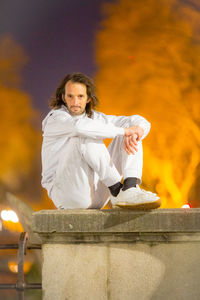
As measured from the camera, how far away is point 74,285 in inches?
60.9

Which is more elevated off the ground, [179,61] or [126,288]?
[179,61]

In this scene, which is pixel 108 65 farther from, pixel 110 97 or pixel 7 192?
pixel 7 192

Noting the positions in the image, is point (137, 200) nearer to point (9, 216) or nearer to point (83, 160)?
point (83, 160)

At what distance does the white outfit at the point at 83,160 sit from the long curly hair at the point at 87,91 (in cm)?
12

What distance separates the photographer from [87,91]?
210 centimetres

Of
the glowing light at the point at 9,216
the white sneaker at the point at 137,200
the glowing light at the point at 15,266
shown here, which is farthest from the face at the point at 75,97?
the glowing light at the point at 9,216

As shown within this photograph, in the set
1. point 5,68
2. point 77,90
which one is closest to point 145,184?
point 5,68

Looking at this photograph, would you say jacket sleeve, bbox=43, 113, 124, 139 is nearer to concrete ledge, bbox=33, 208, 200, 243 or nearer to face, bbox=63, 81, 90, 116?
face, bbox=63, 81, 90, 116

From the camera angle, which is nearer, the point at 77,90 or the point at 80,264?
the point at 80,264

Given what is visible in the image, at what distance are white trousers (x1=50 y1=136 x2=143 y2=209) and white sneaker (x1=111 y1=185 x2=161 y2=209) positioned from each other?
14 centimetres

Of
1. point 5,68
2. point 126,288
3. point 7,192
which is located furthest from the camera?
point 5,68

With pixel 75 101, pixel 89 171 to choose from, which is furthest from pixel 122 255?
pixel 75 101

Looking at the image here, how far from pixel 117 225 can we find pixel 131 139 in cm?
44

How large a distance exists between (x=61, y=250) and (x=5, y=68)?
665cm
